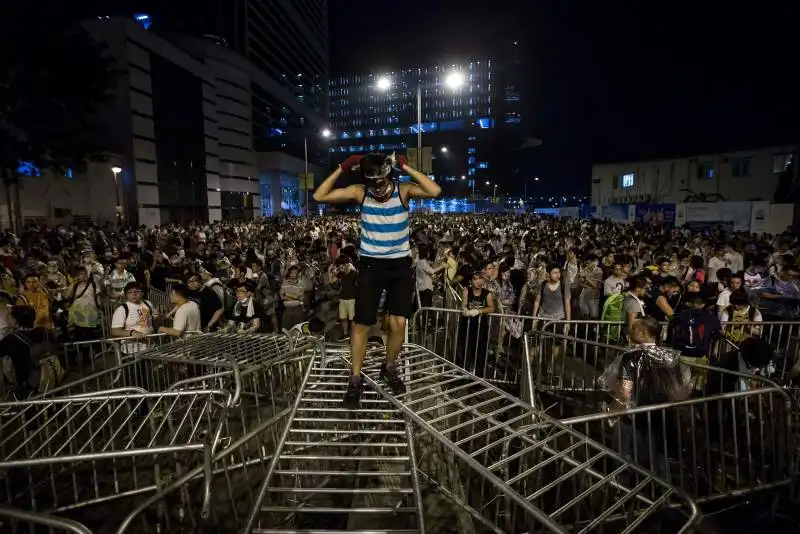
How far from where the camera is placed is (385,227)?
3.99 metres

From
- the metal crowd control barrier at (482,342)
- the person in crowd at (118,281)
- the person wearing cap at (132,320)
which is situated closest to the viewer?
the person wearing cap at (132,320)

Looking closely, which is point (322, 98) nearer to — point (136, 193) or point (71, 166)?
point (136, 193)

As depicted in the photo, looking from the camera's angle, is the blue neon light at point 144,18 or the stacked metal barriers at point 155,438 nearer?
the stacked metal barriers at point 155,438

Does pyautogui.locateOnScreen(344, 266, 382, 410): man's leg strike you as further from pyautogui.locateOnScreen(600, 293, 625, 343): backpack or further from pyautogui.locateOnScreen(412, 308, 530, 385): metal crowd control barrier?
pyautogui.locateOnScreen(600, 293, 625, 343): backpack

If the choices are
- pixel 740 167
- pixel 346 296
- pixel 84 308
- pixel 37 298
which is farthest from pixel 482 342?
pixel 740 167

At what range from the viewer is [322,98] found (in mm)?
119062

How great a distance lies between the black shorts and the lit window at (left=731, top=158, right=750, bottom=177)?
3628 centimetres

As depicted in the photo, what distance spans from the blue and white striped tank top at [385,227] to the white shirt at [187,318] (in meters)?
3.91

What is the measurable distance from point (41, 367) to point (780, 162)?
122 feet

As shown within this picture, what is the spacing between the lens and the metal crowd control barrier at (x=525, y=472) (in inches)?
109

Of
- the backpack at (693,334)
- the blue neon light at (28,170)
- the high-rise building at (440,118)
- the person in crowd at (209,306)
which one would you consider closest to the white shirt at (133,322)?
the person in crowd at (209,306)

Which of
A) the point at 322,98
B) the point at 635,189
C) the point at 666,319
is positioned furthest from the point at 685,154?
the point at 322,98

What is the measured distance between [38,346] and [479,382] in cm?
560

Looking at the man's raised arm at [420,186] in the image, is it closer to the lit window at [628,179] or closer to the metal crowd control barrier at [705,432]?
the metal crowd control barrier at [705,432]
